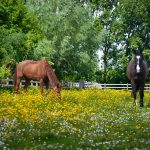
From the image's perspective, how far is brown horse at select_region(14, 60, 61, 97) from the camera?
28509 millimetres

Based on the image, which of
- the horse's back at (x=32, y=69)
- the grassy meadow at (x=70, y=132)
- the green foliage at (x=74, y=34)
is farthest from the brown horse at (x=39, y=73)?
the grassy meadow at (x=70, y=132)

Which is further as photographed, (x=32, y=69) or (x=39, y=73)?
(x=32, y=69)

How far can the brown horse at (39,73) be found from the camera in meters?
28.5

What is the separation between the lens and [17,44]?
135 ft

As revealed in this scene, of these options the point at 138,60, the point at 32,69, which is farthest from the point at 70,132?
the point at 32,69

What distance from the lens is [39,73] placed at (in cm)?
3062

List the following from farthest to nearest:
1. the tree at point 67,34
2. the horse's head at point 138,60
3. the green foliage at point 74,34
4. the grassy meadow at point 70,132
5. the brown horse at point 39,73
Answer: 1. the tree at point 67,34
2. the green foliage at point 74,34
3. the brown horse at point 39,73
4. the horse's head at point 138,60
5. the grassy meadow at point 70,132

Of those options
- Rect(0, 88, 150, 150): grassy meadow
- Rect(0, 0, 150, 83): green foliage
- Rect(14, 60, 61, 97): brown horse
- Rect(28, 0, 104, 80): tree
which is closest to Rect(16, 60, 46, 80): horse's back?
Rect(14, 60, 61, 97): brown horse

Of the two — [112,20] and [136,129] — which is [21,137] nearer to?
[136,129]

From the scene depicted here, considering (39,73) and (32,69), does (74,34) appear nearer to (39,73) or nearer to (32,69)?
(32,69)

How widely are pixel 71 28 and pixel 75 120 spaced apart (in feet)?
128

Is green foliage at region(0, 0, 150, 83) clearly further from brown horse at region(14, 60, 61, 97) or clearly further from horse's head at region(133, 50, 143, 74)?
horse's head at region(133, 50, 143, 74)

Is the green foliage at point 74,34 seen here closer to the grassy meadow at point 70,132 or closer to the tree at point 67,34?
the tree at point 67,34

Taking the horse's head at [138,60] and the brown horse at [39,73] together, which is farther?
the brown horse at [39,73]
